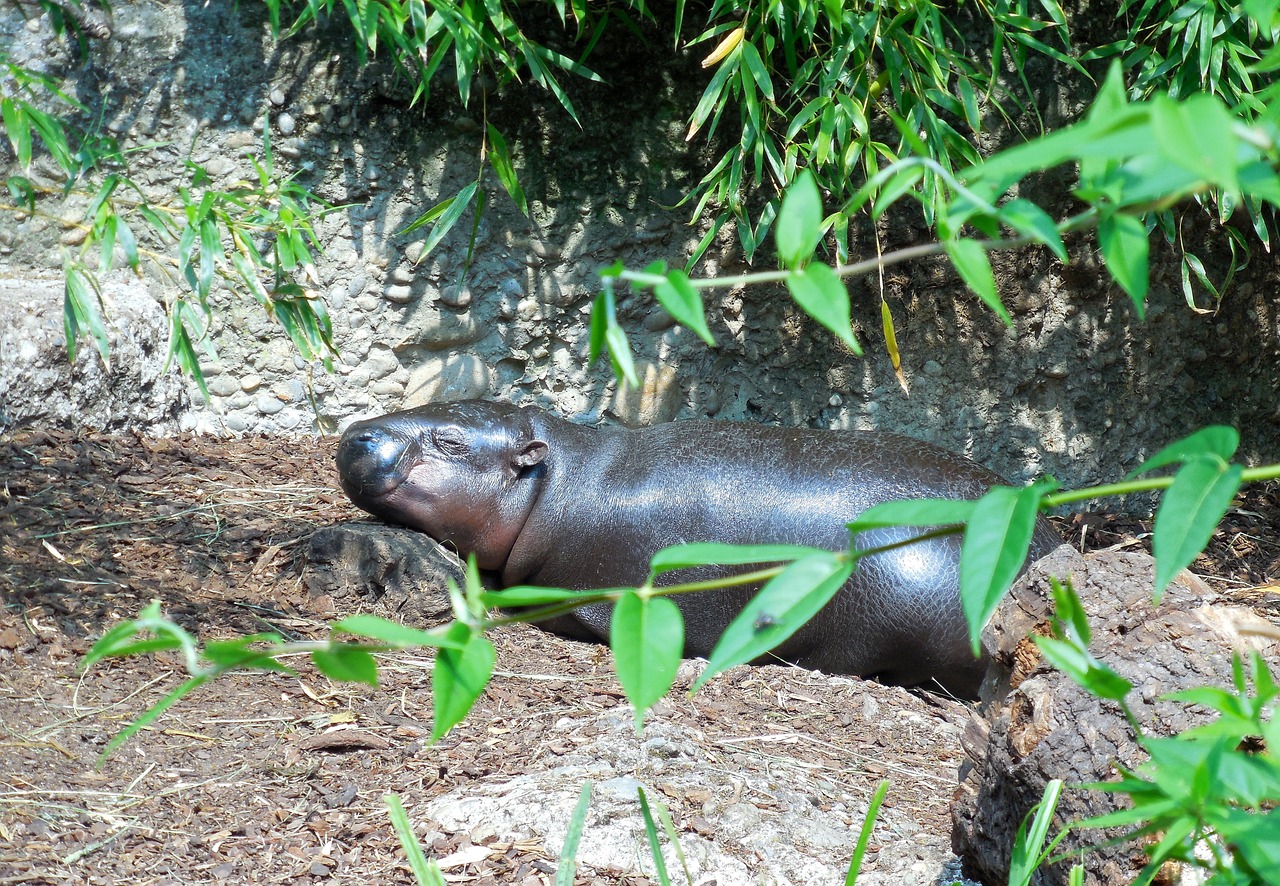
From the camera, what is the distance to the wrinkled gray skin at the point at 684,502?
153 inches

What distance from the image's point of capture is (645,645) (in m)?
0.76

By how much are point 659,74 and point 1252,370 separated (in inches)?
124

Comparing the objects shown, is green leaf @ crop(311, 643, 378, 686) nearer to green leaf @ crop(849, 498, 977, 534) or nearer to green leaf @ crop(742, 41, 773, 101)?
green leaf @ crop(849, 498, 977, 534)

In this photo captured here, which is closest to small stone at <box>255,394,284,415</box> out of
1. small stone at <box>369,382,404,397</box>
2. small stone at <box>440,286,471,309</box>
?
small stone at <box>369,382,404,397</box>

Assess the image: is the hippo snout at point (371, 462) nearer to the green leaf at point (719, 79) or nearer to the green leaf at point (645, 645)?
the green leaf at point (719, 79)

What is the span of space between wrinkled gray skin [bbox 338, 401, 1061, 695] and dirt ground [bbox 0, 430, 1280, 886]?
0.74ft

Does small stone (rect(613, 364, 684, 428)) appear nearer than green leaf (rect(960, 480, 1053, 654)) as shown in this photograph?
No

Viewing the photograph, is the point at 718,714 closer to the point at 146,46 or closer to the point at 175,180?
the point at 175,180

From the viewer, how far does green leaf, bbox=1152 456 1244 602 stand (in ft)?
2.31

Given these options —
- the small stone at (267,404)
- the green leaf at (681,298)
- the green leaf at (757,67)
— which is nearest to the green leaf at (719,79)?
the green leaf at (757,67)

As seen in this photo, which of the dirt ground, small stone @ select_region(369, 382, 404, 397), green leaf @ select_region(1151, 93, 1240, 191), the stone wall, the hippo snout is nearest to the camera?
green leaf @ select_region(1151, 93, 1240, 191)

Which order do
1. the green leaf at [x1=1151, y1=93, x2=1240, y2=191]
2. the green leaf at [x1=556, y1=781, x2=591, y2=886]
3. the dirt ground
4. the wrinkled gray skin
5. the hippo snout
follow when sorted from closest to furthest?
the green leaf at [x1=1151, y1=93, x2=1240, y2=191] → the green leaf at [x1=556, y1=781, x2=591, y2=886] → the dirt ground → the wrinkled gray skin → the hippo snout

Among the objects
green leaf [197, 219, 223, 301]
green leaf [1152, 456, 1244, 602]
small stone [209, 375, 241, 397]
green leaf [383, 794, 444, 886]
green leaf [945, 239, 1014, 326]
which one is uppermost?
green leaf [945, 239, 1014, 326]

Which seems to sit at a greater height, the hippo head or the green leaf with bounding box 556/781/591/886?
the green leaf with bounding box 556/781/591/886
